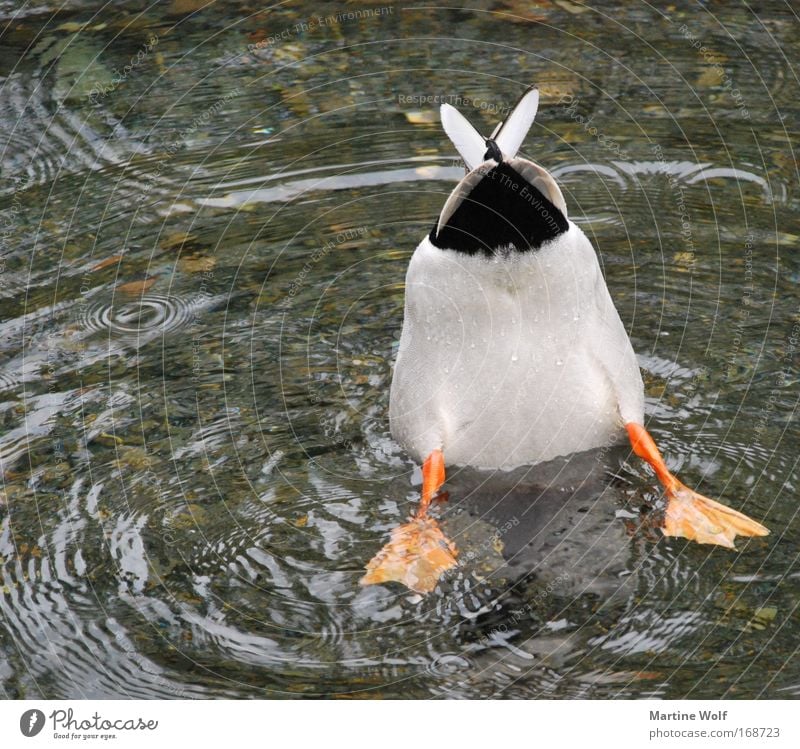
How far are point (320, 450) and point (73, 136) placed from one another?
3.80 m

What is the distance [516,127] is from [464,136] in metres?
0.23

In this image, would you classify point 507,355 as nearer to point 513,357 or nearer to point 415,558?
point 513,357

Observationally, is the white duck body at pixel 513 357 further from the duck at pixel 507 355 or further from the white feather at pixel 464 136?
the white feather at pixel 464 136

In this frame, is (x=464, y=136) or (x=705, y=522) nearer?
(x=705, y=522)

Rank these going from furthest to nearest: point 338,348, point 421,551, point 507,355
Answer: point 338,348 < point 507,355 < point 421,551

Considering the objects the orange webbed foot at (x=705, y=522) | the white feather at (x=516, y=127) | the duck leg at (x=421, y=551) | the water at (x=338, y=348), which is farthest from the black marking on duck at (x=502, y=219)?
the orange webbed foot at (x=705, y=522)

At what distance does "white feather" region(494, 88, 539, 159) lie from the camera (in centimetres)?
451

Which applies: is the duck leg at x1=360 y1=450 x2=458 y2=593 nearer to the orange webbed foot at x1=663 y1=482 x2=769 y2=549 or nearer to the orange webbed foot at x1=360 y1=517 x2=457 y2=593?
the orange webbed foot at x1=360 y1=517 x2=457 y2=593

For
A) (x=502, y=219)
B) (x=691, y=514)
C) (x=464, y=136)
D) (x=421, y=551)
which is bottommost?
(x=691, y=514)

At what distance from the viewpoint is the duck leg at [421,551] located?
14.4ft

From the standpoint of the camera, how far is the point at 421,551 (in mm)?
4520

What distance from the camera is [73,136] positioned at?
317 inches

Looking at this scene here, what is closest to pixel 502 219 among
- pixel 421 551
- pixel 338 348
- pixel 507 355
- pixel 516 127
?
pixel 516 127

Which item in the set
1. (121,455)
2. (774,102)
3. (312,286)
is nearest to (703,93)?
(774,102)
